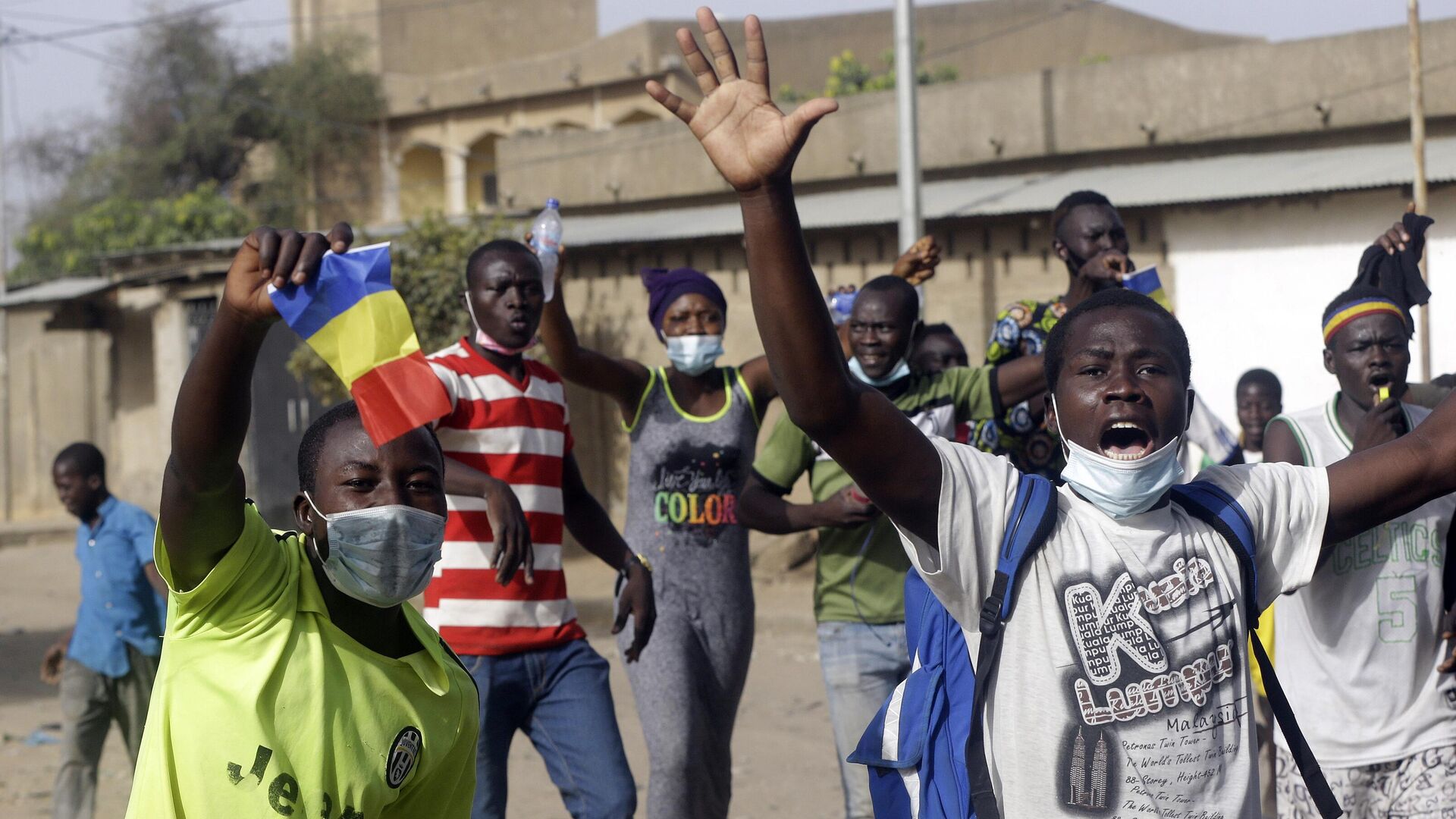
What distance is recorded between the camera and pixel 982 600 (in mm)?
2562

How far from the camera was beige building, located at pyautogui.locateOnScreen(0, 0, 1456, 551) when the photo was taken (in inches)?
449

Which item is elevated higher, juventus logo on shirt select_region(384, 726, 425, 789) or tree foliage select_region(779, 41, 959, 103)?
tree foliage select_region(779, 41, 959, 103)

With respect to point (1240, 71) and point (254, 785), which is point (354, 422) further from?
point (1240, 71)

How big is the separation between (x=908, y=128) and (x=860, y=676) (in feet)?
24.9

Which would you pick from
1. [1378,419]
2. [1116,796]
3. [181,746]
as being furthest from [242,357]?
[1378,419]

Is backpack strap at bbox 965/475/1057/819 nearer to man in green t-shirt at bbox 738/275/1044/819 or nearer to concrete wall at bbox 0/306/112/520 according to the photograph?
man in green t-shirt at bbox 738/275/1044/819

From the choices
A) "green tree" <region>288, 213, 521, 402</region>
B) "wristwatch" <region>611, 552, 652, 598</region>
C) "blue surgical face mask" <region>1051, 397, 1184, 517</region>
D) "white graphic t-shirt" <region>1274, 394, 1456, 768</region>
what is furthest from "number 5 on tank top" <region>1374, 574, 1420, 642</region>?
"green tree" <region>288, 213, 521, 402</region>

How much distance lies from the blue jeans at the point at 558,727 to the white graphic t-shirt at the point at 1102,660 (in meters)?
1.94

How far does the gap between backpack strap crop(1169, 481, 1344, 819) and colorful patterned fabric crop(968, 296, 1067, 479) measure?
7.54 ft

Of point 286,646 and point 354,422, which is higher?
point 354,422

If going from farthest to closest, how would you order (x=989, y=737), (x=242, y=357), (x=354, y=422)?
(x=354, y=422) → (x=989, y=737) → (x=242, y=357)

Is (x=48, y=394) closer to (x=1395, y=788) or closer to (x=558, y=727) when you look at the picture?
(x=558, y=727)

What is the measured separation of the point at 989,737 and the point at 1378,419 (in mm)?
1827

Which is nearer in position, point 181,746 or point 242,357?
point 242,357
